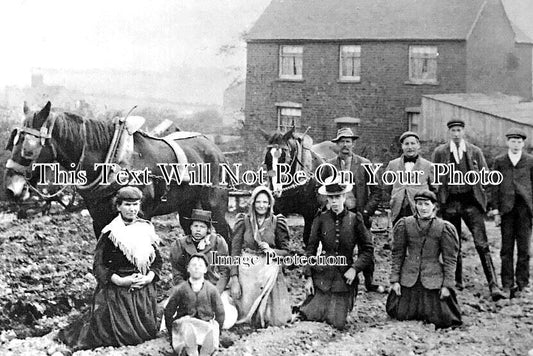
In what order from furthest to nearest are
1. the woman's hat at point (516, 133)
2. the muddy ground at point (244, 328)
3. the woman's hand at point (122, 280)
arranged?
1. the woman's hat at point (516, 133)
2. the muddy ground at point (244, 328)
3. the woman's hand at point (122, 280)

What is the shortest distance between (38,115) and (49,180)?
1.29 ft

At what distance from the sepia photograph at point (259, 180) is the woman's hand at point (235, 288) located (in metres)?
0.03

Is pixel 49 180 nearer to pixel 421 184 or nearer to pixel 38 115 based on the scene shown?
pixel 38 115

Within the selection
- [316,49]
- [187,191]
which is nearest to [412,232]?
[187,191]

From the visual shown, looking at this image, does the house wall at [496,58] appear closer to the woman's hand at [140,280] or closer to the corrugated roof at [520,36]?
the corrugated roof at [520,36]

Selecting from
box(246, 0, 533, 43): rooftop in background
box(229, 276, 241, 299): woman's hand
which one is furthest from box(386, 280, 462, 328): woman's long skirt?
box(246, 0, 533, 43): rooftop in background

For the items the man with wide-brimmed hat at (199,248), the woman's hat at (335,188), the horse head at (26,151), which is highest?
the horse head at (26,151)

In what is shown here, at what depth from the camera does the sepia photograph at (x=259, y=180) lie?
3545 mm

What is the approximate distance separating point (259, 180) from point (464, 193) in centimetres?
136

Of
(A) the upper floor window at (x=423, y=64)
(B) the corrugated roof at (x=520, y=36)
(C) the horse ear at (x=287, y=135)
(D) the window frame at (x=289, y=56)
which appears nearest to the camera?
(C) the horse ear at (x=287, y=135)

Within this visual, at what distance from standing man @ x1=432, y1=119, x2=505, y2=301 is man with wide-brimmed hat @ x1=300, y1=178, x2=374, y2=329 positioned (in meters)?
0.69

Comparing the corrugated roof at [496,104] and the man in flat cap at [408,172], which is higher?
the corrugated roof at [496,104]

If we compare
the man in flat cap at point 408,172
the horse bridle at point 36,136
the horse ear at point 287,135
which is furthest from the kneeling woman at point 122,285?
the man in flat cap at point 408,172

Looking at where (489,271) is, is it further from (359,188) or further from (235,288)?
(235,288)
